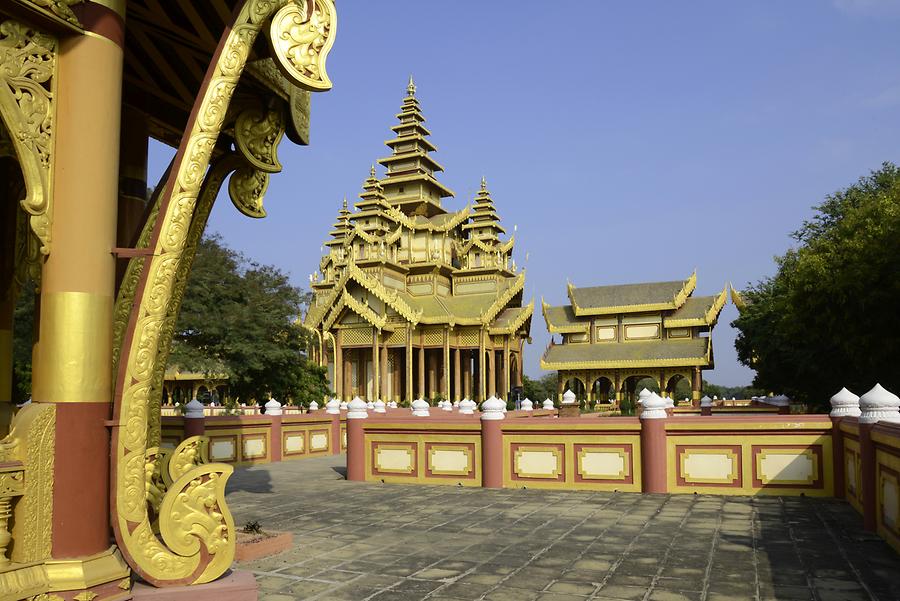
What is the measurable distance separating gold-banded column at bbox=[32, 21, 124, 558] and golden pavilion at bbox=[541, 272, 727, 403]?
3776cm

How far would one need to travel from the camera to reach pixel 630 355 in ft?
135

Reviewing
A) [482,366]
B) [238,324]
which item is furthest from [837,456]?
[482,366]

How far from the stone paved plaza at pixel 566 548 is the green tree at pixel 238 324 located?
13633 millimetres

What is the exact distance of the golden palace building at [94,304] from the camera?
288cm

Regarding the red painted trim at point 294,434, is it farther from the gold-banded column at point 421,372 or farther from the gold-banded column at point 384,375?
the gold-banded column at point 384,375

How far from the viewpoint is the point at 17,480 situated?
2.79 m

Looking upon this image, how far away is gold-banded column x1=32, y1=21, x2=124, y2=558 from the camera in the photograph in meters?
2.96

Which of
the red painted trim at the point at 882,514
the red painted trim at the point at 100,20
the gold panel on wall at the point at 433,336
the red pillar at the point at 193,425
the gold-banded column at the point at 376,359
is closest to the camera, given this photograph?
the red painted trim at the point at 100,20

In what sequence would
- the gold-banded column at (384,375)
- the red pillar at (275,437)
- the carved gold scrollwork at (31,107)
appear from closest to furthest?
1. the carved gold scrollwork at (31,107)
2. the red pillar at (275,437)
3. the gold-banded column at (384,375)

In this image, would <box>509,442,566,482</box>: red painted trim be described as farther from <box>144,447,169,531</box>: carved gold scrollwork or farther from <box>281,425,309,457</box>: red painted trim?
<box>144,447,169,531</box>: carved gold scrollwork

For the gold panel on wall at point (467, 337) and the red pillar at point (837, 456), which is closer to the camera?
the red pillar at point (837, 456)

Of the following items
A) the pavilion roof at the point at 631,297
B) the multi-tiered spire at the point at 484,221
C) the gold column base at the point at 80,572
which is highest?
the multi-tiered spire at the point at 484,221

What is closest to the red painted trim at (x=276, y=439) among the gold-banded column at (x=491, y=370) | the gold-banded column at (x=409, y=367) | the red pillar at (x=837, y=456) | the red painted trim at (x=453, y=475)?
the red painted trim at (x=453, y=475)

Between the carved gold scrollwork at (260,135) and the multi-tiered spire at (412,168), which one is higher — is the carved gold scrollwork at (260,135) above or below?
below
